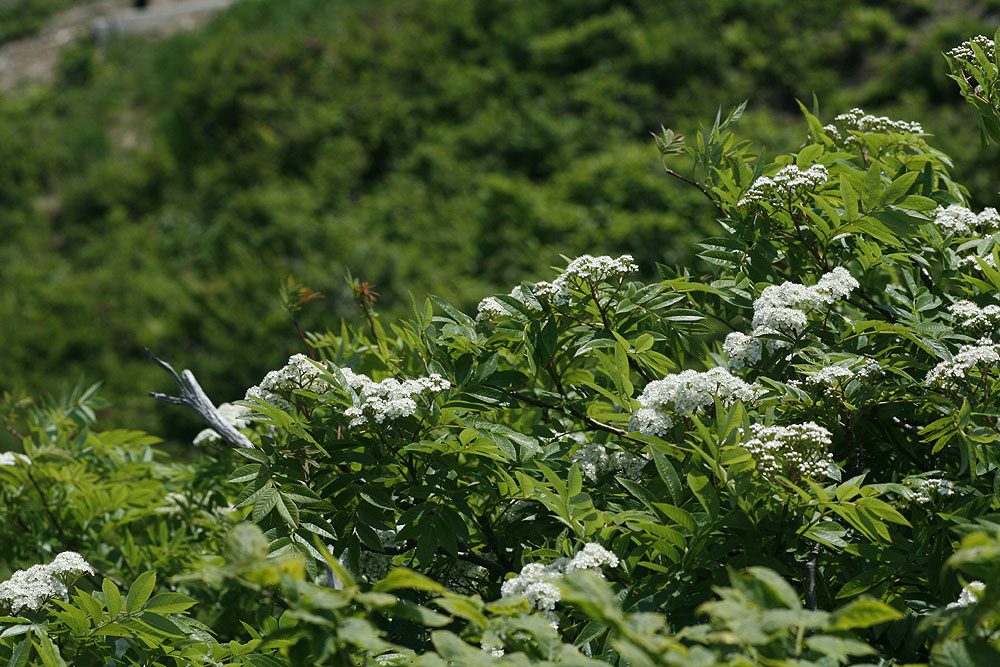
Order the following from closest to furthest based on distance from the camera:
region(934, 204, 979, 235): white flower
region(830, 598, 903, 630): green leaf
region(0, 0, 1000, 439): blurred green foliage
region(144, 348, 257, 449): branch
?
1. region(830, 598, 903, 630): green leaf
2. region(934, 204, 979, 235): white flower
3. region(144, 348, 257, 449): branch
4. region(0, 0, 1000, 439): blurred green foliage

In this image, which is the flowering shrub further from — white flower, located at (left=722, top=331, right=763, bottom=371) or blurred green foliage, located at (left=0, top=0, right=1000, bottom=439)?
blurred green foliage, located at (left=0, top=0, right=1000, bottom=439)

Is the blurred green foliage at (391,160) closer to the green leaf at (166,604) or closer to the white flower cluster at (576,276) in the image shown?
the white flower cluster at (576,276)

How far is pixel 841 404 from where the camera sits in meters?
1.93

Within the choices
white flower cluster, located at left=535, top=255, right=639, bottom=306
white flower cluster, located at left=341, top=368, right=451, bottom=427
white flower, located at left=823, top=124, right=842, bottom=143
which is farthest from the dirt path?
white flower cluster, located at left=341, top=368, right=451, bottom=427

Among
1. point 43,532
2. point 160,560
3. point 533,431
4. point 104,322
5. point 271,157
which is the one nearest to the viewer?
point 533,431

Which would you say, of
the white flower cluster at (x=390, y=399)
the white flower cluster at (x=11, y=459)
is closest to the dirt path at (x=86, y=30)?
the white flower cluster at (x=11, y=459)

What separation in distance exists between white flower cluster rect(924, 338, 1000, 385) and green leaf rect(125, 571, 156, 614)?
1.67 meters

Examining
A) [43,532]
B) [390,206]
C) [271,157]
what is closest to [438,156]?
[390,206]

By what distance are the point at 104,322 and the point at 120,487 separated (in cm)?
661

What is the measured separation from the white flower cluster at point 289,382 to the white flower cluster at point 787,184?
3.75ft

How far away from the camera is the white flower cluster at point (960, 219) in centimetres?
229

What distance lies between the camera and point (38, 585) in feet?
6.65

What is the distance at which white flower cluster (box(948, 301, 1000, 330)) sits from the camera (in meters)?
1.95

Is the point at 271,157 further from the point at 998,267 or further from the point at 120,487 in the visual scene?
the point at 998,267
